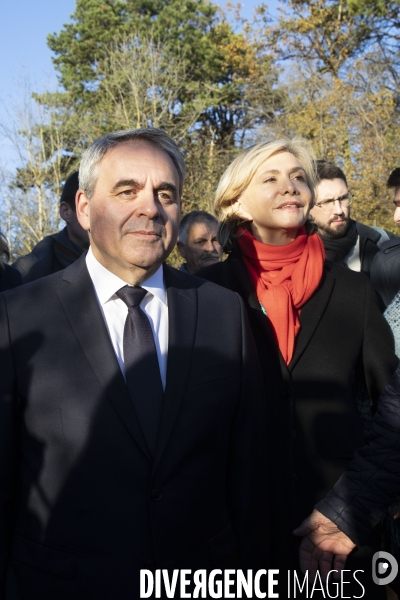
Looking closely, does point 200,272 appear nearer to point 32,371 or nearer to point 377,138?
point 32,371

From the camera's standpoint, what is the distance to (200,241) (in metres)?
5.81

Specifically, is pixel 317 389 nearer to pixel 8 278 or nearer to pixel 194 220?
pixel 8 278

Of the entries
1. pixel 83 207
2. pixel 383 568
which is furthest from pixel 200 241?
pixel 383 568

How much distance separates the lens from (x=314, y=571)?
2332 millimetres

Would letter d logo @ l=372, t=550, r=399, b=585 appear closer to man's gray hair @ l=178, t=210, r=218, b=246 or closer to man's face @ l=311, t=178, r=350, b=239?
man's face @ l=311, t=178, r=350, b=239

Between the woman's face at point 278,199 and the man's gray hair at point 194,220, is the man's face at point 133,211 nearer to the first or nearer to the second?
the woman's face at point 278,199

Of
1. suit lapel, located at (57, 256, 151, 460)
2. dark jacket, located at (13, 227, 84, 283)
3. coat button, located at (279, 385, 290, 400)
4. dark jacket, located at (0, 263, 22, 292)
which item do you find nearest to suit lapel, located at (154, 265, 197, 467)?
suit lapel, located at (57, 256, 151, 460)

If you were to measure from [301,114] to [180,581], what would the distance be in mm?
22914

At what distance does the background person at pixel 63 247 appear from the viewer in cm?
480

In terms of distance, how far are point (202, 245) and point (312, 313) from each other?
306 centimetres

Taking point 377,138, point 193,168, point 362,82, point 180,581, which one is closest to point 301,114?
point 362,82

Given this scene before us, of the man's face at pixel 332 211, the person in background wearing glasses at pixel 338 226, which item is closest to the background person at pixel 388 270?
the person in background wearing glasses at pixel 338 226

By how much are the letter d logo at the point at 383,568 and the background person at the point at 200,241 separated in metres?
3.45

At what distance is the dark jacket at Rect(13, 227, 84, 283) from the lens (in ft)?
15.7
